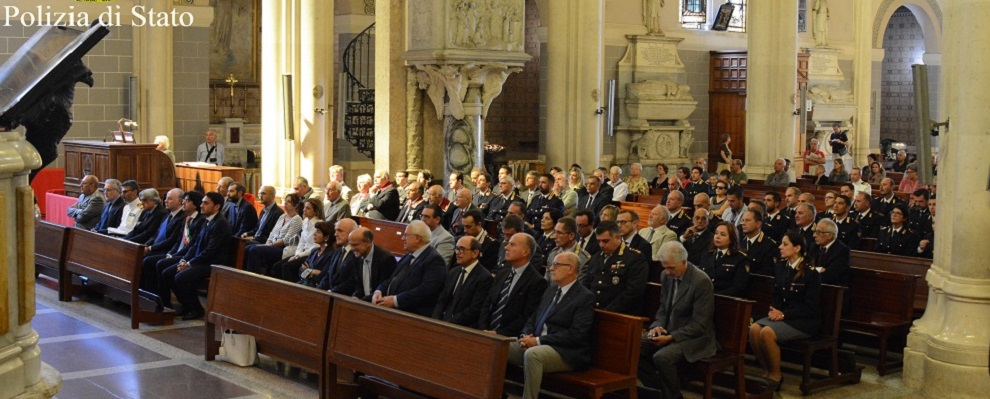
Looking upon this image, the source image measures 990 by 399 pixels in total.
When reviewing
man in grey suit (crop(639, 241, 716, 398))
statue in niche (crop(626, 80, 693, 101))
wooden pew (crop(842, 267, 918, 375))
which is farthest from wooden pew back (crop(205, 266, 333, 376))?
statue in niche (crop(626, 80, 693, 101))

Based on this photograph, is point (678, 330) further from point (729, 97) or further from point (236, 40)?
point (729, 97)

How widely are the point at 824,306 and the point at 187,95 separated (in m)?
12.2

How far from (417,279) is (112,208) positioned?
17.8 feet

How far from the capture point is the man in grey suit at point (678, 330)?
7137 millimetres

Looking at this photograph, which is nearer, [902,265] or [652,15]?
[902,265]

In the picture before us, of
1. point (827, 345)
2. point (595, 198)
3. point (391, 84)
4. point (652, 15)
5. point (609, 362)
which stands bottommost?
point (827, 345)

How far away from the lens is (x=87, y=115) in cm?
1661

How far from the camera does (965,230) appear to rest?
7719mm

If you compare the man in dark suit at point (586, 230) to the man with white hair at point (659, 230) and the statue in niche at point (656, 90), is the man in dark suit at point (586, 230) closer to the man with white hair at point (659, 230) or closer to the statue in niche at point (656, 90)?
the man with white hair at point (659, 230)

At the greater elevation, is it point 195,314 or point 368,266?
point 368,266

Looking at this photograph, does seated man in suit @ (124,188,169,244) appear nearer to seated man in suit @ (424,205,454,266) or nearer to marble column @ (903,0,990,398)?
seated man in suit @ (424,205,454,266)

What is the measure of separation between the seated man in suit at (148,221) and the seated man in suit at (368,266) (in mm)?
3496

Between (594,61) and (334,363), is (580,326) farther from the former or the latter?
(594,61)

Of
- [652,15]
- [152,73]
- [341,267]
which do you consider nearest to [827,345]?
[341,267]
